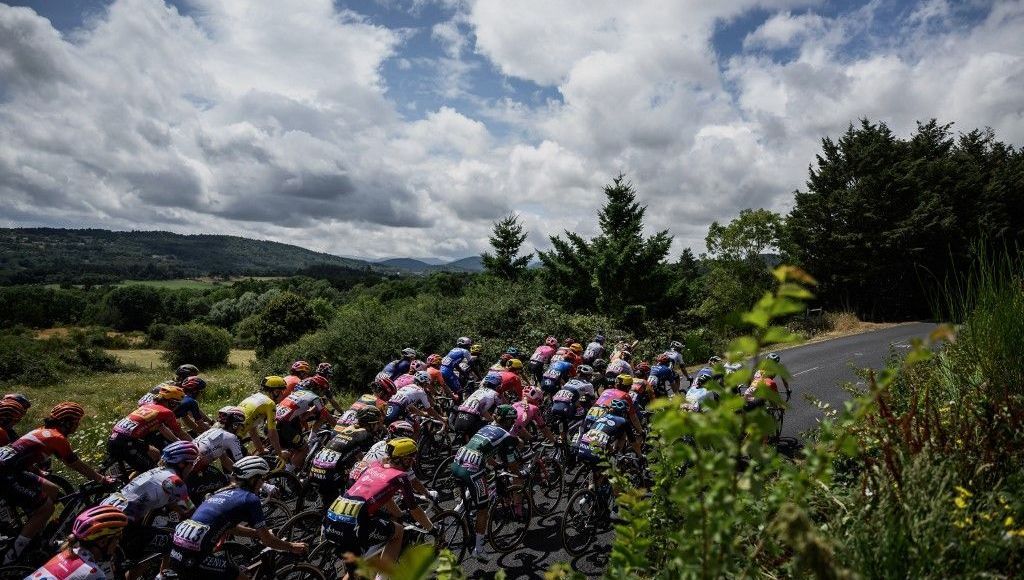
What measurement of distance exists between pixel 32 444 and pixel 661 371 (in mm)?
12020

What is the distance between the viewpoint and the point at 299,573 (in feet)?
19.0

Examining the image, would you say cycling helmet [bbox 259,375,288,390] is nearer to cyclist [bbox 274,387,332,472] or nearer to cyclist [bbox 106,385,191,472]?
cyclist [bbox 274,387,332,472]

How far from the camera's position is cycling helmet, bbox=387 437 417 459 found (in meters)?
6.03

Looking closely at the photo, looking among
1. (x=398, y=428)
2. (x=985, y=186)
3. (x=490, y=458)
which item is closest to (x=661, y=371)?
(x=490, y=458)

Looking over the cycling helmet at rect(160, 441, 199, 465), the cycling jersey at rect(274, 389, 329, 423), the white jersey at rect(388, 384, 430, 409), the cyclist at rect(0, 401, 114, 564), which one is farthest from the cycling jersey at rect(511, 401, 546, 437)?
the cyclist at rect(0, 401, 114, 564)

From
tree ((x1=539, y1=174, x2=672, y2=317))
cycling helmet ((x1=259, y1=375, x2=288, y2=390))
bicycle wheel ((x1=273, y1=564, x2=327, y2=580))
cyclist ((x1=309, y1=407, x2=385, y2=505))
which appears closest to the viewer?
bicycle wheel ((x1=273, y1=564, x2=327, y2=580))

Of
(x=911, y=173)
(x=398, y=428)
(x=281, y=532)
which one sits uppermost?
(x=911, y=173)

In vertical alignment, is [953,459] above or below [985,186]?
below

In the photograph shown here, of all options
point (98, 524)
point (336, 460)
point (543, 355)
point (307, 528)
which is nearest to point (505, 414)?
point (336, 460)

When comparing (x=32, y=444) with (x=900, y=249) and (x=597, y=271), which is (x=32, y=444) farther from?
(x=900, y=249)

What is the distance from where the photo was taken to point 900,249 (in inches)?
1256

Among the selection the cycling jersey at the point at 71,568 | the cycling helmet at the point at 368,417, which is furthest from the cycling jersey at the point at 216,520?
the cycling helmet at the point at 368,417

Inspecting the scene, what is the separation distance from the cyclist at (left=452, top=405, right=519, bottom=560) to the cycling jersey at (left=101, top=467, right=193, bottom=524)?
3450 mm

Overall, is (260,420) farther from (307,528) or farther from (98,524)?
(98,524)
